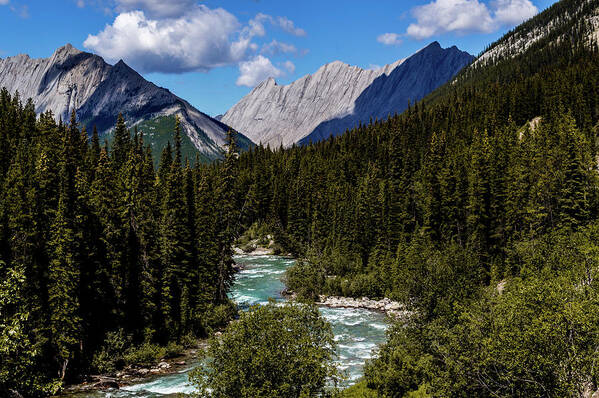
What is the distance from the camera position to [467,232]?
7306 cm

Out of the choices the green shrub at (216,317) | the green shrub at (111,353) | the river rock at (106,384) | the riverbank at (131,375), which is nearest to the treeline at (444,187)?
the green shrub at (216,317)

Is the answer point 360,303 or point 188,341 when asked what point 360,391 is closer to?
point 188,341

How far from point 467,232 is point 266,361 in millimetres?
60676

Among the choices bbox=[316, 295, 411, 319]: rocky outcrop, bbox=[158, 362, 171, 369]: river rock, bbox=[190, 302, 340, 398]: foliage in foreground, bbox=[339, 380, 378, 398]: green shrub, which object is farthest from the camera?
bbox=[316, 295, 411, 319]: rocky outcrop

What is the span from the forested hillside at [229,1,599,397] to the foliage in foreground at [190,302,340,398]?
8.17m

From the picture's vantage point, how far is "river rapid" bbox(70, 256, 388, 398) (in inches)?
1353

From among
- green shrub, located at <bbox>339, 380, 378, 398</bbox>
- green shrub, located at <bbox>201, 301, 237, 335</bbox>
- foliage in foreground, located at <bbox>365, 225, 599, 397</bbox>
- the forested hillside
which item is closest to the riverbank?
green shrub, located at <bbox>201, 301, 237, 335</bbox>

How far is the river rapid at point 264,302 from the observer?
34.4 metres

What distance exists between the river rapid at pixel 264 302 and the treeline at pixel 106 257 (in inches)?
238

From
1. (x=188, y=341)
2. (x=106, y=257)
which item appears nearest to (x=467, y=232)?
(x=188, y=341)

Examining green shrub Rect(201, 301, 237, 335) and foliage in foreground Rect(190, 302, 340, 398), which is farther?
green shrub Rect(201, 301, 237, 335)

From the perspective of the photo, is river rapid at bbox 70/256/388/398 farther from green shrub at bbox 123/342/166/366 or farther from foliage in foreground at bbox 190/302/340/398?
green shrub at bbox 123/342/166/366

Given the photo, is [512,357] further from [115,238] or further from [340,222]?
[340,222]

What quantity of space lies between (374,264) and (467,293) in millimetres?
37624
